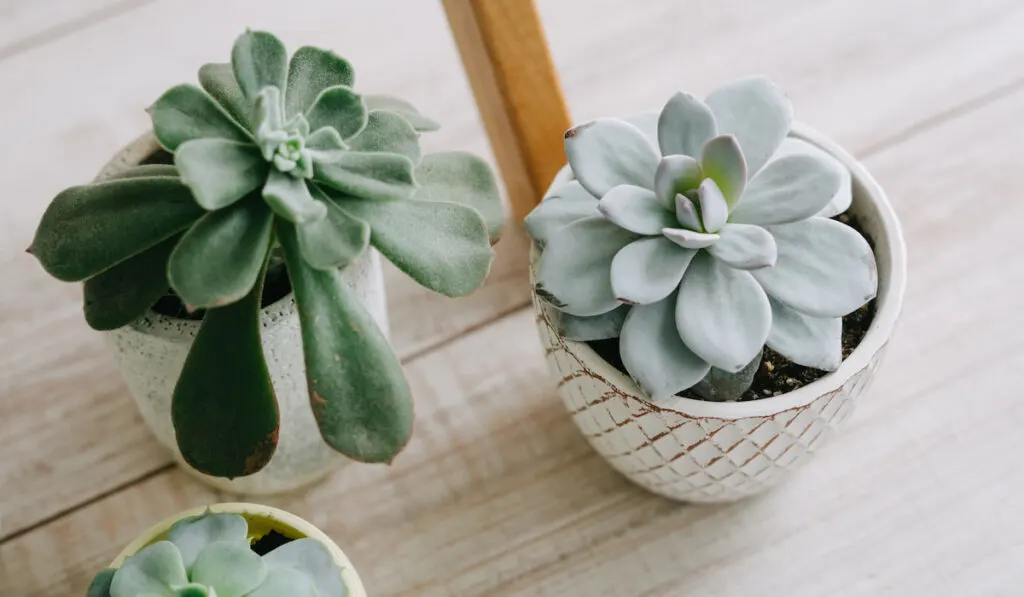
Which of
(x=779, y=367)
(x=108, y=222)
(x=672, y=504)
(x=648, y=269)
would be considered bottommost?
(x=672, y=504)

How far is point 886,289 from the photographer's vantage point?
58 cm

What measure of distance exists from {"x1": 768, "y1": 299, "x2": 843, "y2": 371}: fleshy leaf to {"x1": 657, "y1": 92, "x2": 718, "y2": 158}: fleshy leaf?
4.0 inches

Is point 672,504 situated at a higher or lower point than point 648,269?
lower

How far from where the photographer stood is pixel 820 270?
53 cm

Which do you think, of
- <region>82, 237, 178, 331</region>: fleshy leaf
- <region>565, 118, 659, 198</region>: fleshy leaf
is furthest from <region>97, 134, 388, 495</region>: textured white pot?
<region>565, 118, 659, 198</region>: fleshy leaf

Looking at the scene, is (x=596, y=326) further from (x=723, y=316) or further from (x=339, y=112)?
(x=339, y=112)

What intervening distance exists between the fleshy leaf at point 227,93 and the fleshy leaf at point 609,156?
18 cm

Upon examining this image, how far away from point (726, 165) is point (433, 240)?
16cm

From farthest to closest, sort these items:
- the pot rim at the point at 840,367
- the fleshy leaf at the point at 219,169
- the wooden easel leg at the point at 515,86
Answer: the wooden easel leg at the point at 515,86 → the pot rim at the point at 840,367 → the fleshy leaf at the point at 219,169

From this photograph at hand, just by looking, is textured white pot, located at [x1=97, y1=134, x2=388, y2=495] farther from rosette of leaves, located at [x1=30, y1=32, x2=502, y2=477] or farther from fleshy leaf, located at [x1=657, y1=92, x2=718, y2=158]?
fleshy leaf, located at [x1=657, y1=92, x2=718, y2=158]

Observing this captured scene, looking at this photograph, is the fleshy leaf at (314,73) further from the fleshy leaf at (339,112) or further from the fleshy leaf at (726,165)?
the fleshy leaf at (726,165)

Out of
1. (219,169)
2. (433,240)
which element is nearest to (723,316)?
(433,240)

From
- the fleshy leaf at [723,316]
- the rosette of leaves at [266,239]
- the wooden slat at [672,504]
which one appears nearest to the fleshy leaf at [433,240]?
the rosette of leaves at [266,239]

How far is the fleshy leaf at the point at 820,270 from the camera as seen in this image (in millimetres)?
518
